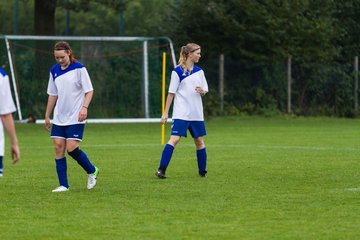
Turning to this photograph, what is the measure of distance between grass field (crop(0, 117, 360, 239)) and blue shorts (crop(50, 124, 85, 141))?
0.69 meters

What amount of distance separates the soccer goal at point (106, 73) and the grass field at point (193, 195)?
372 inches

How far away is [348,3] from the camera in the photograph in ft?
130

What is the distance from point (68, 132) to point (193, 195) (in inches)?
68.9

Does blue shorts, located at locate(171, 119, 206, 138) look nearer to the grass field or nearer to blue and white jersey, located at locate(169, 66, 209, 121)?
blue and white jersey, located at locate(169, 66, 209, 121)

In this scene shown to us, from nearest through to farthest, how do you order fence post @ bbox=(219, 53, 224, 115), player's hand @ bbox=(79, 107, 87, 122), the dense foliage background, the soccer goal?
player's hand @ bbox=(79, 107, 87, 122) → the soccer goal → fence post @ bbox=(219, 53, 224, 115) → the dense foliage background

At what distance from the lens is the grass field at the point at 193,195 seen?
10156 millimetres

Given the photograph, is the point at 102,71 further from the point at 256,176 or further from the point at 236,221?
the point at 236,221

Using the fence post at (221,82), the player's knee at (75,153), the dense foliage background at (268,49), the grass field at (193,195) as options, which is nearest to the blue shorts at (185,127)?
the grass field at (193,195)

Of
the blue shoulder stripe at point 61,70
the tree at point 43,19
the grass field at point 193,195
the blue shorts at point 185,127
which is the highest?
the tree at point 43,19

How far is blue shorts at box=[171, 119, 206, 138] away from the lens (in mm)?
15602

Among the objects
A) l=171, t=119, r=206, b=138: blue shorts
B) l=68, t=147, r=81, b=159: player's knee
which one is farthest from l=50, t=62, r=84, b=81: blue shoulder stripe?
l=171, t=119, r=206, b=138: blue shorts

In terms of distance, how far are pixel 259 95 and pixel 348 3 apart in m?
5.04

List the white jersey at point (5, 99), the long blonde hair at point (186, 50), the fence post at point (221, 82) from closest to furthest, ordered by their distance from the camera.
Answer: the white jersey at point (5, 99)
the long blonde hair at point (186, 50)
the fence post at point (221, 82)

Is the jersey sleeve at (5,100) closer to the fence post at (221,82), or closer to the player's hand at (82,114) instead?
the player's hand at (82,114)
